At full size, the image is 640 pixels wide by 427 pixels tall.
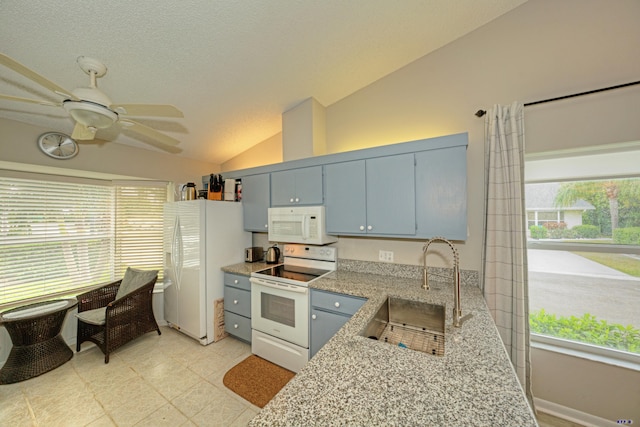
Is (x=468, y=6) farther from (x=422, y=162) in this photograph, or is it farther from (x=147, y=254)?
(x=147, y=254)

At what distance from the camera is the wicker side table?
2090 mm

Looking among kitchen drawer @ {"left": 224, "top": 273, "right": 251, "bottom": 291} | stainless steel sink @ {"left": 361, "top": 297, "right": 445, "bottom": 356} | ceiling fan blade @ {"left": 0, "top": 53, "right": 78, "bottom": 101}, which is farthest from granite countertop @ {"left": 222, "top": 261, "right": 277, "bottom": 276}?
ceiling fan blade @ {"left": 0, "top": 53, "right": 78, "bottom": 101}

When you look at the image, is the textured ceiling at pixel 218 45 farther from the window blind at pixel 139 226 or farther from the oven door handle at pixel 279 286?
the oven door handle at pixel 279 286

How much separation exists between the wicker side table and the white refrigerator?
978mm

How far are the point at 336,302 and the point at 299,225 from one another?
888mm

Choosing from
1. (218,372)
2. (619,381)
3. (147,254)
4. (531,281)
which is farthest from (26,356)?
(619,381)

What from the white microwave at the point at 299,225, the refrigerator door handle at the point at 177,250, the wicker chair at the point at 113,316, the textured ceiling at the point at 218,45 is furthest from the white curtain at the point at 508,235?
the wicker chair at the point at 113,316

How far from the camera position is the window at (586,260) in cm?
164

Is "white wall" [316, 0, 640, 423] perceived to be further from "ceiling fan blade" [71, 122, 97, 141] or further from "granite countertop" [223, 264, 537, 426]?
"ceiling fan blade" [71, 122, 97, 141]

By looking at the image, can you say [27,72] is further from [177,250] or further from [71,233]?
[71,233]

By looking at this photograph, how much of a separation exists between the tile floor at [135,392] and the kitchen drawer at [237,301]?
0.42 meters

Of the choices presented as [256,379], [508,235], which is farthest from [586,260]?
[256,379]

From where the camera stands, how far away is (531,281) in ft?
6.38

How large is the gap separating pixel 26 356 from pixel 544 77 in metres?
5.12
